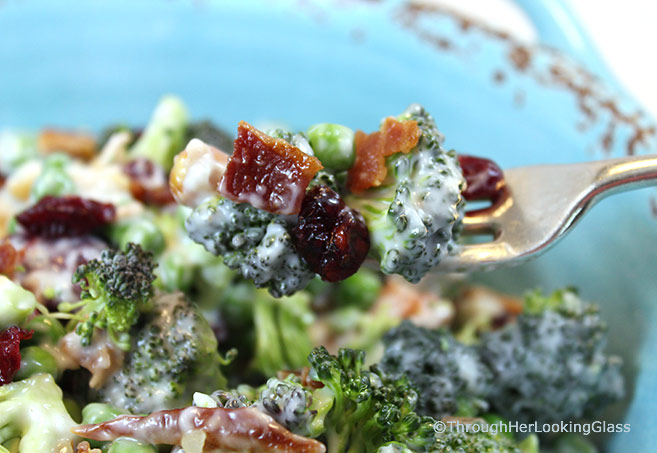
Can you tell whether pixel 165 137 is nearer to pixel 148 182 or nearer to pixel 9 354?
pixel 148 182

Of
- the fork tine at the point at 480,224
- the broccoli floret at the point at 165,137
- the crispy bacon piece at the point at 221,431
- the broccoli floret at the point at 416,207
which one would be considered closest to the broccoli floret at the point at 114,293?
the crispy bacon piece at the point at 221,431

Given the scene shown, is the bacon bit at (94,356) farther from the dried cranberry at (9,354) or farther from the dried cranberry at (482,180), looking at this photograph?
the dried cranberry at (482,180)

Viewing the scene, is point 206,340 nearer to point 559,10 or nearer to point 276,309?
point 276,309

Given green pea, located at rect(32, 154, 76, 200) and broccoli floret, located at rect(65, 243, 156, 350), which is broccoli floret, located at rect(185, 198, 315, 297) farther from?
green pea, located at rect(32, 154, 76, 200)

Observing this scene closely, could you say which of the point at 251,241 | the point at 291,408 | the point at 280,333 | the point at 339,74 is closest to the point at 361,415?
the point at 291,408

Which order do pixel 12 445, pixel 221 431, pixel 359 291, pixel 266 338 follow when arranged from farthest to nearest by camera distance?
pixel 359 291 < pixel 266 338 < pixel 12 445 < pixel 221 431

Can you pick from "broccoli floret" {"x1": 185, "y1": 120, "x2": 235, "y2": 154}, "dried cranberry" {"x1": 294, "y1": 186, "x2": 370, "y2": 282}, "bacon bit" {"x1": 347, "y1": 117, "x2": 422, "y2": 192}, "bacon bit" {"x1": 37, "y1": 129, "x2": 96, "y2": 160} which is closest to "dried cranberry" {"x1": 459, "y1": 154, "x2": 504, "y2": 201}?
"bacon bit" {"x1": 347, "y1": 117, "x2": 422, "y2": 192}
